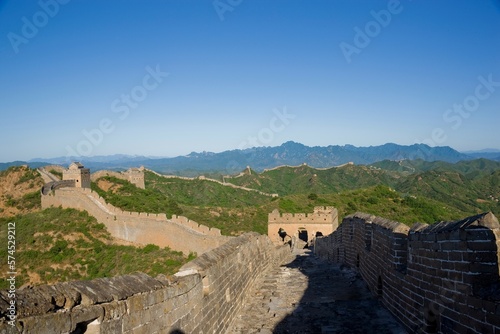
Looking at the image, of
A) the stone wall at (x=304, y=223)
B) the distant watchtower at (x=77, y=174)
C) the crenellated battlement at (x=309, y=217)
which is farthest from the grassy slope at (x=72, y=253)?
the crenellated battlement at (x=309, y=217)

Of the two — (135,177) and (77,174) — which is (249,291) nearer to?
(77,174)

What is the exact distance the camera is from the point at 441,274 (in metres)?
4.39

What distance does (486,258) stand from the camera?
12.1 ft

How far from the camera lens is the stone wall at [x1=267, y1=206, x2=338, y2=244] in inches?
1216

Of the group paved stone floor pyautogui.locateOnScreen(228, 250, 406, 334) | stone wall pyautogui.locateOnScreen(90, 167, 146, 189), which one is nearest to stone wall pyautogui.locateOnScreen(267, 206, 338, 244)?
stone wall pyautogui.locateOnScreen(90, 167, 146, 189)

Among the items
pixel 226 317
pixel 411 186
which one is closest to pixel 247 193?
pixel 411 186

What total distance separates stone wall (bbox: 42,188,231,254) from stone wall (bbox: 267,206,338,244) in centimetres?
907

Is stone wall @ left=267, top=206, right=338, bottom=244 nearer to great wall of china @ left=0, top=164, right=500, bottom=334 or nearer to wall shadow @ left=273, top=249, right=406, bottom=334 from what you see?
wall shadow @ left=273, top=249, right=406, bottom=334

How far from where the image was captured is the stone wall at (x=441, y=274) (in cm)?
364

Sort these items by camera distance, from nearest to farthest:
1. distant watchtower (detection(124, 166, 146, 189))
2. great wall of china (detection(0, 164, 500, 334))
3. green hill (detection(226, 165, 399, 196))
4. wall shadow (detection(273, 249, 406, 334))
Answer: great wall of china (detection(0, 164, 500, 334)) → wall shadow (detection(273, 249, 406, 334)) → distant watchtower (detection(124, 166, 146, 189)) → green hill (detection(226, 165, 399, 196))

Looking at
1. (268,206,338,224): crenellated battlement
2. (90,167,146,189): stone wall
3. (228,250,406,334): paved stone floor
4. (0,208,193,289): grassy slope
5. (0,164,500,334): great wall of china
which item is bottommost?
(0,208,193,289): grassy slope

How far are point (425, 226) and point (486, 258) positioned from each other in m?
1.51

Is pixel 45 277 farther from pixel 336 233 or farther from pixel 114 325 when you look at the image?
pixel 114 325

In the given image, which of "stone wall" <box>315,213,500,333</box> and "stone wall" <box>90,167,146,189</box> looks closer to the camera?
"stone wall" <box>315,213,500,333</box>
